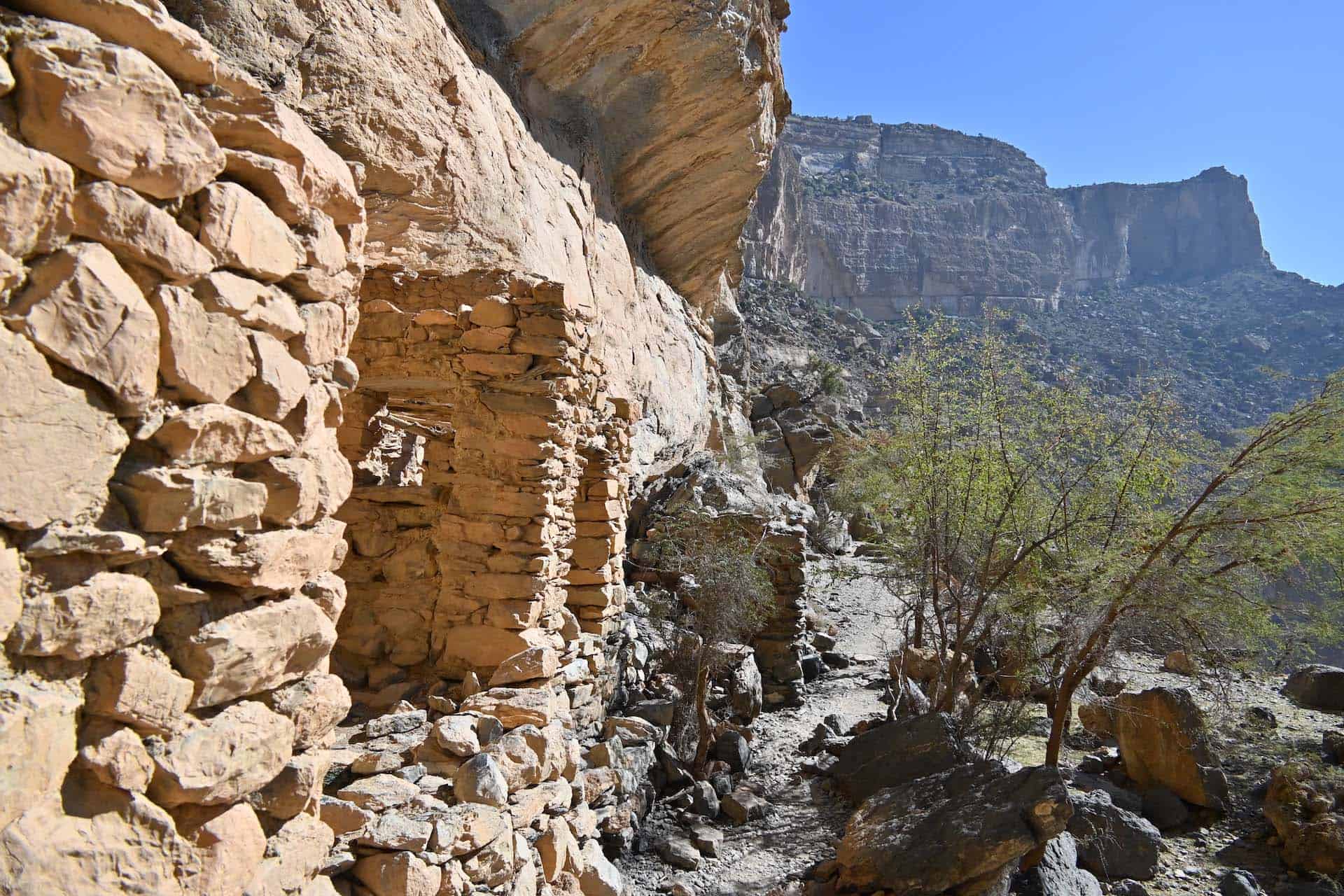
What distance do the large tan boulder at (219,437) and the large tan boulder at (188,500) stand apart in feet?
0.12

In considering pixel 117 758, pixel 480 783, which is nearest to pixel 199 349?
pixel 117 758

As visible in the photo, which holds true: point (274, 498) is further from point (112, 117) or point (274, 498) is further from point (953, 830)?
point (953, 830)

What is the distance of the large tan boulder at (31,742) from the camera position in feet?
3.97

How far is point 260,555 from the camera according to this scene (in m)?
1.73

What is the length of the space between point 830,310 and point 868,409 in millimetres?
15474

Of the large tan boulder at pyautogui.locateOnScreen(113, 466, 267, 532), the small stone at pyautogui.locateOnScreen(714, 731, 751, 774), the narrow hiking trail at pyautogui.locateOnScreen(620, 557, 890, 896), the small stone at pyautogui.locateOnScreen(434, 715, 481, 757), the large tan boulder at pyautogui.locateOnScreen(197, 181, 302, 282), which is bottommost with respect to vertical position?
the narrow hiking trail at pyautogui.locateOnScreen(620, 557, 890, 896)

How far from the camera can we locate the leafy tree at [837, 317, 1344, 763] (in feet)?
20.9

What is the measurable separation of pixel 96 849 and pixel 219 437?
2.51ft

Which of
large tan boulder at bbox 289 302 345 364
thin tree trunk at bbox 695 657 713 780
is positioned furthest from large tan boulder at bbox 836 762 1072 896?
large tan boulder at bbox 289 302 345 364

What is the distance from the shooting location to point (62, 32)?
1370 millimetres

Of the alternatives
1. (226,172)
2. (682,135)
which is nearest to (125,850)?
(226,172)

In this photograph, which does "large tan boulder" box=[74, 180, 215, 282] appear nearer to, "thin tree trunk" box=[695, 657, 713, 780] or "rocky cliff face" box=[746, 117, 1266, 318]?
"thin tree trunk" box=[695, 657, 713, 780]

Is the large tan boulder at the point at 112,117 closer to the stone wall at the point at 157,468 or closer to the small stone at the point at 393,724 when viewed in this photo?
the stone wall at the point at 157,468

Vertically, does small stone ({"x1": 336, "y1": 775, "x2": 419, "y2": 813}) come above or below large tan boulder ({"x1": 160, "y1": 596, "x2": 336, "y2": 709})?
below
